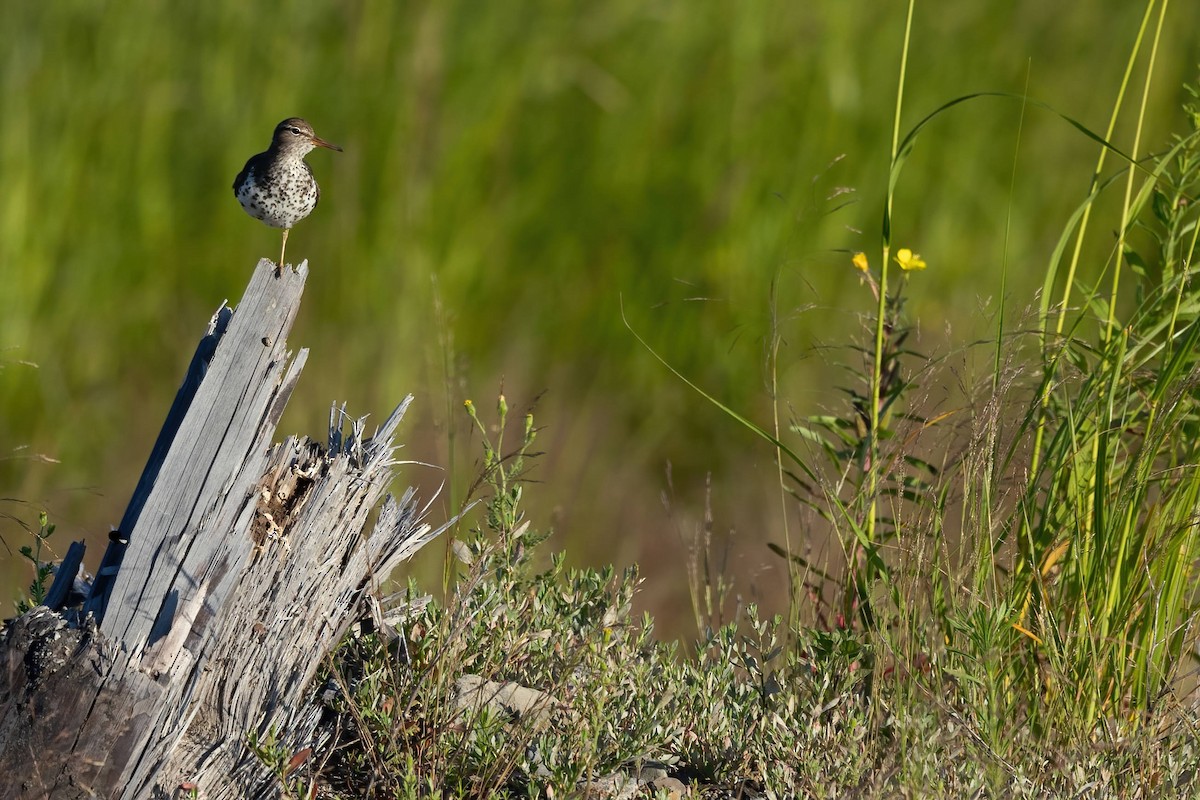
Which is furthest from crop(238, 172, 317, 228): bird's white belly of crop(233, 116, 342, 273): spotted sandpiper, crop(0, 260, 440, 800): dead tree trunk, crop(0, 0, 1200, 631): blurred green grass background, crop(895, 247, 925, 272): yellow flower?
crop(0, 0, 1200, 631): blurred green grass background

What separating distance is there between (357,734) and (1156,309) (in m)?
2.10

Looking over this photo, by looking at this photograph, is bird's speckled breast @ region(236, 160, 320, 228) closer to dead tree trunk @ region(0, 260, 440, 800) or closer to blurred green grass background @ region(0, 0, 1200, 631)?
dead tree trunk @ region(0, 260, 440, 800)

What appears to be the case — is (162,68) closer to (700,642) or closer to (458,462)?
(458,462)

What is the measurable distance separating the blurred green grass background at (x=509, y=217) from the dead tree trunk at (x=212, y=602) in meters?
2.68

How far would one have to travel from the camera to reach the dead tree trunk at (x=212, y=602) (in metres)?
2.49

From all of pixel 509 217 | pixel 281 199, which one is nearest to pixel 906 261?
pixel 281 199

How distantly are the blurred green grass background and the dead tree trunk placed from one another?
2.68m

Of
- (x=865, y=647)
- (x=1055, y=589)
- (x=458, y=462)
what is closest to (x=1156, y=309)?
(x=1055, y=589)


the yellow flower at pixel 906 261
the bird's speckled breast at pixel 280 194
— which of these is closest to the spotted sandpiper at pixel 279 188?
the bird's speckled breast at pixel 280 194

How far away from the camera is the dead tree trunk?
2492 mm

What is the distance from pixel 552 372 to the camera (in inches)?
248

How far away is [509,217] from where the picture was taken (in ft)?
21.5

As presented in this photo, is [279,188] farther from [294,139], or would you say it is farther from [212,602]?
[212,602]

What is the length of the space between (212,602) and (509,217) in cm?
414
